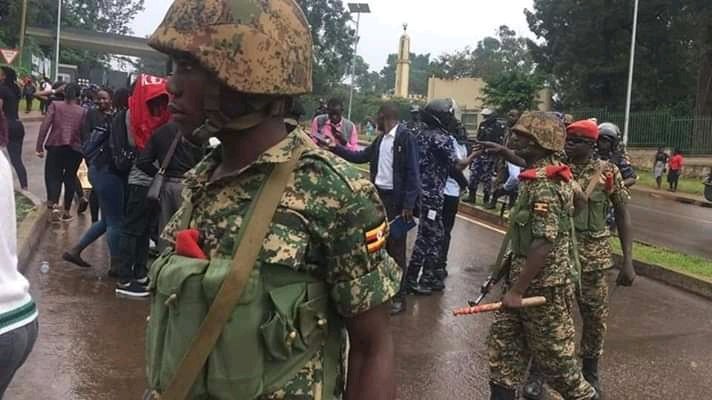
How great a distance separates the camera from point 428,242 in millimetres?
6672

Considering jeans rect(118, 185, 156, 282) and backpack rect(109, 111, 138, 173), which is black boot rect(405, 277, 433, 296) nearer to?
jeans rect(118, 185, 156, 282)

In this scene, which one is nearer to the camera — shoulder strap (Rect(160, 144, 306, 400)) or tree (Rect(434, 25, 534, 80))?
shoulder strap (Rect(160, 144, 306, 400))

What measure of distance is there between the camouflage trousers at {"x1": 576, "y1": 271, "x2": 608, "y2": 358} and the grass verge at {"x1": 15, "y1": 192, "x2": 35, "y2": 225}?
5841 mm

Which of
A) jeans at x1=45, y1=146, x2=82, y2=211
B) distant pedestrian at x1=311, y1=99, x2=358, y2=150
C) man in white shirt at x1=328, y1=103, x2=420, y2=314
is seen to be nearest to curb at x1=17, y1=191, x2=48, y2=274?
jeans at x1=45, y1=146, x2=82, y2=211

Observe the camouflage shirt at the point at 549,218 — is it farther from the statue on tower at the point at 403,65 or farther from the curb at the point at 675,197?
the statue on tower at the point at 403,65

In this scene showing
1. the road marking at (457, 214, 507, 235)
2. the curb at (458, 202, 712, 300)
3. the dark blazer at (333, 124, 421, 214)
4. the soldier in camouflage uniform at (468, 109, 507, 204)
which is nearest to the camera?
the dark blazer at (333, 124, 421, 214)

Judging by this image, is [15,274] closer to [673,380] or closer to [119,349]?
[119,349]

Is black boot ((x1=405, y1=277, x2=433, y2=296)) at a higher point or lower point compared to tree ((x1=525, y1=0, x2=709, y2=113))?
lower

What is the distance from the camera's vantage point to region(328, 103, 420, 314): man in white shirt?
6078 mm

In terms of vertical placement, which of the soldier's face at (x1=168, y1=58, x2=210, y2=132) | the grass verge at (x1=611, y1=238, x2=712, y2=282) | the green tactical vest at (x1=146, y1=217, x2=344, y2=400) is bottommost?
the grass verge at (x1=611, y1=238, x2=712, y2=282)

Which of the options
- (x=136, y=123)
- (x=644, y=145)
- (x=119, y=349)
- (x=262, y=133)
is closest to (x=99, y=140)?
(x=136, y=123)

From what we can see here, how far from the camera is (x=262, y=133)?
5.95ft

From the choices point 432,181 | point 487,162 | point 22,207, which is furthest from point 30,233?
point 487,162

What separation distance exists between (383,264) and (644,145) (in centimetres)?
2819
